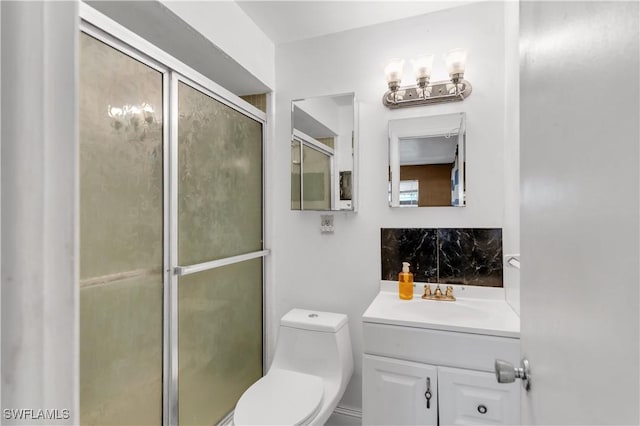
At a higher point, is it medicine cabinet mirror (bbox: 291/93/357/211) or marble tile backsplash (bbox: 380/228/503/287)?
medicine cabinet mirror (bbox: 291/93/357/211)

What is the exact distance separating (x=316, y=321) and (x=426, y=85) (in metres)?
1.40

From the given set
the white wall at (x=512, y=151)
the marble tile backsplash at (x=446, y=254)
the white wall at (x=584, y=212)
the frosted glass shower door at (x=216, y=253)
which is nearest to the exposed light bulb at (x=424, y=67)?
the white wall at (x=512, y=151)

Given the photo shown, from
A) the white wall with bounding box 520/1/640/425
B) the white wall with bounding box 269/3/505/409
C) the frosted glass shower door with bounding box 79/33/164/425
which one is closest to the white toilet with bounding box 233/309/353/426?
the white wall with bounding box 269/3/505/409

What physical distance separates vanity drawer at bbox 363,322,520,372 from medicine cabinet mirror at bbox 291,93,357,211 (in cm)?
74

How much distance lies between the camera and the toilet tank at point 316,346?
1686mm

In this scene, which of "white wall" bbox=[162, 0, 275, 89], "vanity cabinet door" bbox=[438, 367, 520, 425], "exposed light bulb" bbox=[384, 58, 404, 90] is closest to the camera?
"vanity cabinet door" bbox=[438, 367, 520, 425]

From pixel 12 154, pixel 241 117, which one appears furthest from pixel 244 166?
pixel 12 154

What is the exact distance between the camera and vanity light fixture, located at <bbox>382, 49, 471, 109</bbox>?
166 centimetres

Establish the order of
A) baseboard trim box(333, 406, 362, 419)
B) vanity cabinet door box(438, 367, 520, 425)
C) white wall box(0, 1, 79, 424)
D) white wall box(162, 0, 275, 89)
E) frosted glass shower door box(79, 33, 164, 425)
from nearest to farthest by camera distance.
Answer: white wall box(0, 1, 79, 424) < frosted glass shower door box(79, 33, 164, 425) < vanity cabinet door box(438, 367, 520, 425) < white wall box(162, 0, 275, 89) < baseboard trim box(333, 406, 362, 419)

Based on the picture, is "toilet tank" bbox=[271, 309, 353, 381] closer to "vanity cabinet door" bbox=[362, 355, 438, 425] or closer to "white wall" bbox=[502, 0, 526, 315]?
"vanity cabinet door" bbox=[362, 355, 438, 425]

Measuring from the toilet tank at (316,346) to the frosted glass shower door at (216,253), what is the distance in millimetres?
277

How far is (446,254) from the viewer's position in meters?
1.73

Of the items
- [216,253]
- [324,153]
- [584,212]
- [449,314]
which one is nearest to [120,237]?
[216,253]

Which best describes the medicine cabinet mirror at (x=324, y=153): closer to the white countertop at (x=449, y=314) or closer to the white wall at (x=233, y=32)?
the white wall at (x=233, y=32)
